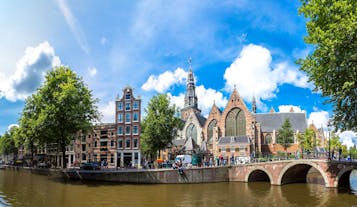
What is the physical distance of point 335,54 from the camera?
61.6 ft

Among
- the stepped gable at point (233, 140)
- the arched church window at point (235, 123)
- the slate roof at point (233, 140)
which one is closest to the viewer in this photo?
the slate roof at point (233, 140)

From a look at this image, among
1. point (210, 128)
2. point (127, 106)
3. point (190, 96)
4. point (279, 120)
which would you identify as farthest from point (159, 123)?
point (190, 96)

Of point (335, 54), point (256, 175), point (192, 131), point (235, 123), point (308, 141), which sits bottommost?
point (256, 175)

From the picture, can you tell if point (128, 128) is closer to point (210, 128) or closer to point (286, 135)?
point (210, 128)

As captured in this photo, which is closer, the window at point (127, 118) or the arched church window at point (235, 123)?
the window at point (127, 118)

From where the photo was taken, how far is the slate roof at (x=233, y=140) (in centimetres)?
6092

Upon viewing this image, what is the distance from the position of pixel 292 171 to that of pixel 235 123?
26817 mm

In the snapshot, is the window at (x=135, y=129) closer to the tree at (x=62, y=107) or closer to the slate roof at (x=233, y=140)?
the tree at (x=62, y=107)

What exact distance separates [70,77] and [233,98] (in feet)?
122

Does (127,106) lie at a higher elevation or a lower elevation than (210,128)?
higher

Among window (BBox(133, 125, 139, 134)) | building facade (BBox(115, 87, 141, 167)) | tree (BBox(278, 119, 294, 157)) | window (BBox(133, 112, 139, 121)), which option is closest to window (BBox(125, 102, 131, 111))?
building facade (BBox(115, 87, 141, 167))

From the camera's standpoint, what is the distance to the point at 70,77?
42.3 metres

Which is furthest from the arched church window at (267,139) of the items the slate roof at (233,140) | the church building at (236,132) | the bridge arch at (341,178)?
the bridge arch at (341,178)

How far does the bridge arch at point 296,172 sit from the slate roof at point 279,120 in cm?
2801
